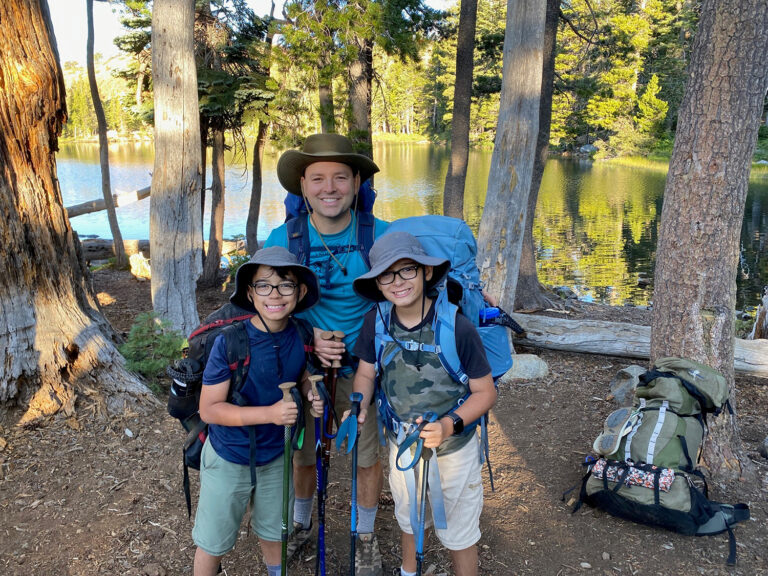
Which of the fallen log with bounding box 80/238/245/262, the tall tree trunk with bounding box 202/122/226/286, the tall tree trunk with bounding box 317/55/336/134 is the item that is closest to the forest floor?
the tall tree trunk with bounding box 317/55/336/134

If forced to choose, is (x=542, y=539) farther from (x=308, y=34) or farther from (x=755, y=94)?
(x=308, y=34)

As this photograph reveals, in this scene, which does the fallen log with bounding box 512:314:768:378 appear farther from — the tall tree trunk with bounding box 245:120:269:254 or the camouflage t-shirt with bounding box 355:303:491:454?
the tall tree trunk with bounding box 245:120:269:254

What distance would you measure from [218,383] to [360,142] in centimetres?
781

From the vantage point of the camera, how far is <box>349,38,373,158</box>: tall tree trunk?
9770mm

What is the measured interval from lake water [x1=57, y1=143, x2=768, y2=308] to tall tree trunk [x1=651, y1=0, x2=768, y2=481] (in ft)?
28.3

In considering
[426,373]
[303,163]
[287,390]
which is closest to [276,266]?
[287,390]

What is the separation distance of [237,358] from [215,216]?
393 inches

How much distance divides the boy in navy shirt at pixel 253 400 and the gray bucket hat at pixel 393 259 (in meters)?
0.24

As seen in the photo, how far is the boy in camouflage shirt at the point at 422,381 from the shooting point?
2285mm

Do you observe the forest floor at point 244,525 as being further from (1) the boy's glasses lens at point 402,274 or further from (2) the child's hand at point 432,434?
(1) the boy's glasses lens at point 402,274

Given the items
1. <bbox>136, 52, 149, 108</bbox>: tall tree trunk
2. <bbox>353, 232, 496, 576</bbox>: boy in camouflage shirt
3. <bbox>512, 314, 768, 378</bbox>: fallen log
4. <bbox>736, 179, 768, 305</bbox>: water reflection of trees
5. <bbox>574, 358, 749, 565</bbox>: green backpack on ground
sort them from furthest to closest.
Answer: <bbox>736, 179, 768, 305</bbox>: water reflection of trees → <bbox>136, 52, 149, 108</bbox>: tall tree trunk → <bbox>512, 314, 768, 378</bbox>: fallen log → <bbox>574, 358, 749, 565</bbox>: green backpack on ground → <bbox>353, 232, 496, 576</bbox>: boy in camouflage shirt

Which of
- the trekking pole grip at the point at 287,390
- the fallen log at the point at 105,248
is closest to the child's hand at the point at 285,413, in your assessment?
the trekking pole grip at the point at 287,390

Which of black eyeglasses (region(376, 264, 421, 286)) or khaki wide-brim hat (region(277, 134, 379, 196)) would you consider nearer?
black eyeglasses (region(376, 264, 421, 286))

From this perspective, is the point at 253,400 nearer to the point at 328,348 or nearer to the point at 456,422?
the point at 328,348
